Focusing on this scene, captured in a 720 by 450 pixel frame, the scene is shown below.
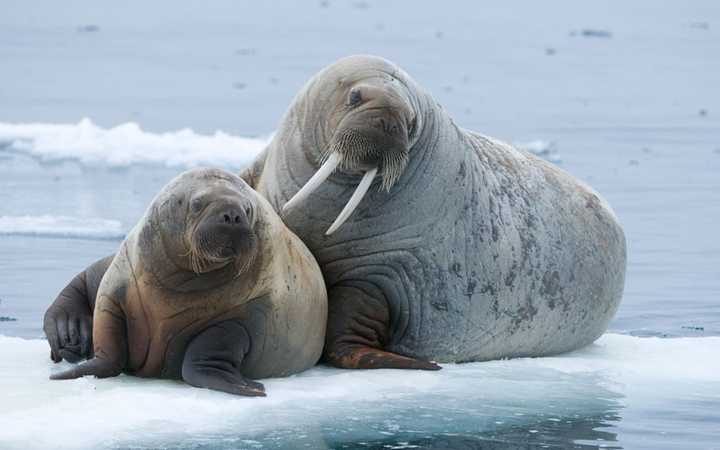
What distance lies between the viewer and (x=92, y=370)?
693 cm

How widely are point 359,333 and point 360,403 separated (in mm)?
762

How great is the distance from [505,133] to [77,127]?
15.9ft

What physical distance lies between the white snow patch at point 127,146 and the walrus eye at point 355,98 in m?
8.30

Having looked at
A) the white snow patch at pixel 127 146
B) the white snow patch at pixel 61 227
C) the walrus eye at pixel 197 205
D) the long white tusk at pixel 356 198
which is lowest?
the walrus eye at pixel 197 205

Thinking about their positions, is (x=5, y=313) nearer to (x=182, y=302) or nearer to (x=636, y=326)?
(x=182, y=302)

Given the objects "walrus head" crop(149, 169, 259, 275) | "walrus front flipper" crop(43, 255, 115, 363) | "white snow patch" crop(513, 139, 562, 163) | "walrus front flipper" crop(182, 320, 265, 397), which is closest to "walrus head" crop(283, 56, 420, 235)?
"walrus head" crop(149, 169, 259, 275)

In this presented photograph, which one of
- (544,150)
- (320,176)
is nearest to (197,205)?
(320,176)

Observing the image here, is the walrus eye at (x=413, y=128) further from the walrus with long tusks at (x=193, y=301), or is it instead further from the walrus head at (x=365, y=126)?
the walrus with long tusks at (x=193, y=301)

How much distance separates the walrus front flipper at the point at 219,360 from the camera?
6832mm

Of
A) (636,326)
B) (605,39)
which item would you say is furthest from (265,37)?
(636,326)

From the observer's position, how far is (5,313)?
9.02 metres

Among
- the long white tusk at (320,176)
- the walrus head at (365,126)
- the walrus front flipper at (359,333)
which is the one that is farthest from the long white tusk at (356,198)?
the walrus front flipper at (359,333)

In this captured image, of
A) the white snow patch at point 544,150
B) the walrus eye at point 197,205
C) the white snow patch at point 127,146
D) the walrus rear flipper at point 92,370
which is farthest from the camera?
the white snow patch at point 544,150

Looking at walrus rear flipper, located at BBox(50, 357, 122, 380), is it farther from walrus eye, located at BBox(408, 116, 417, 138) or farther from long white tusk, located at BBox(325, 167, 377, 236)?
walrus eye, located at BBox(408, 116, 417, 138)
